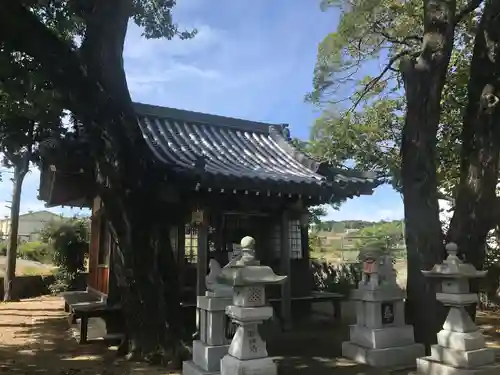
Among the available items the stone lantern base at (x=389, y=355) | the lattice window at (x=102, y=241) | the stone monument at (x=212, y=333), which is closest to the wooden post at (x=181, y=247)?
the lattice window at (x=102, y=241)

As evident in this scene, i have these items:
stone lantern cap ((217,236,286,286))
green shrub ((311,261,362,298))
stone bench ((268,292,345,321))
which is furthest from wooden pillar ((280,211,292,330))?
green shrub ((311,261,362,298))

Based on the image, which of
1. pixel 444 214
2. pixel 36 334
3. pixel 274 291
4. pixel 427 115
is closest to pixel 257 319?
pixel 427 115

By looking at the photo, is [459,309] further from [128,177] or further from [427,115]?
[128,177]

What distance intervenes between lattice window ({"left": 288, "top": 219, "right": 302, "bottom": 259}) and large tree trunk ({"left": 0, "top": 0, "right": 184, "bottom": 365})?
454cm

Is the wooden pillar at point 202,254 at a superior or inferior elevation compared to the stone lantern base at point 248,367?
superior

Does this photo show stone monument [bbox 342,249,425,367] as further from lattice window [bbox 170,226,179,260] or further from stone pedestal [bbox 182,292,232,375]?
lattice window [bbox 170,226,179,260]

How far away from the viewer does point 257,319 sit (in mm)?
5203

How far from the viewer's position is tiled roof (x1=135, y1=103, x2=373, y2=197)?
8.68 meters

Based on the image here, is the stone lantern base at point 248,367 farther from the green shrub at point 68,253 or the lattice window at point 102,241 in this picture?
the green shrub at point 68,253

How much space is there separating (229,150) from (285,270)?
331 cm

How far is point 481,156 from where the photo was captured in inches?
270

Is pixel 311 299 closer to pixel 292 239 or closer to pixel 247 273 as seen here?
pixel 292 239

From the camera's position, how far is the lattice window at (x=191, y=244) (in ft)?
33.7

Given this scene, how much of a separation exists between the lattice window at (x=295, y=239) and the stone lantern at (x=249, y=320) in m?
5.66
